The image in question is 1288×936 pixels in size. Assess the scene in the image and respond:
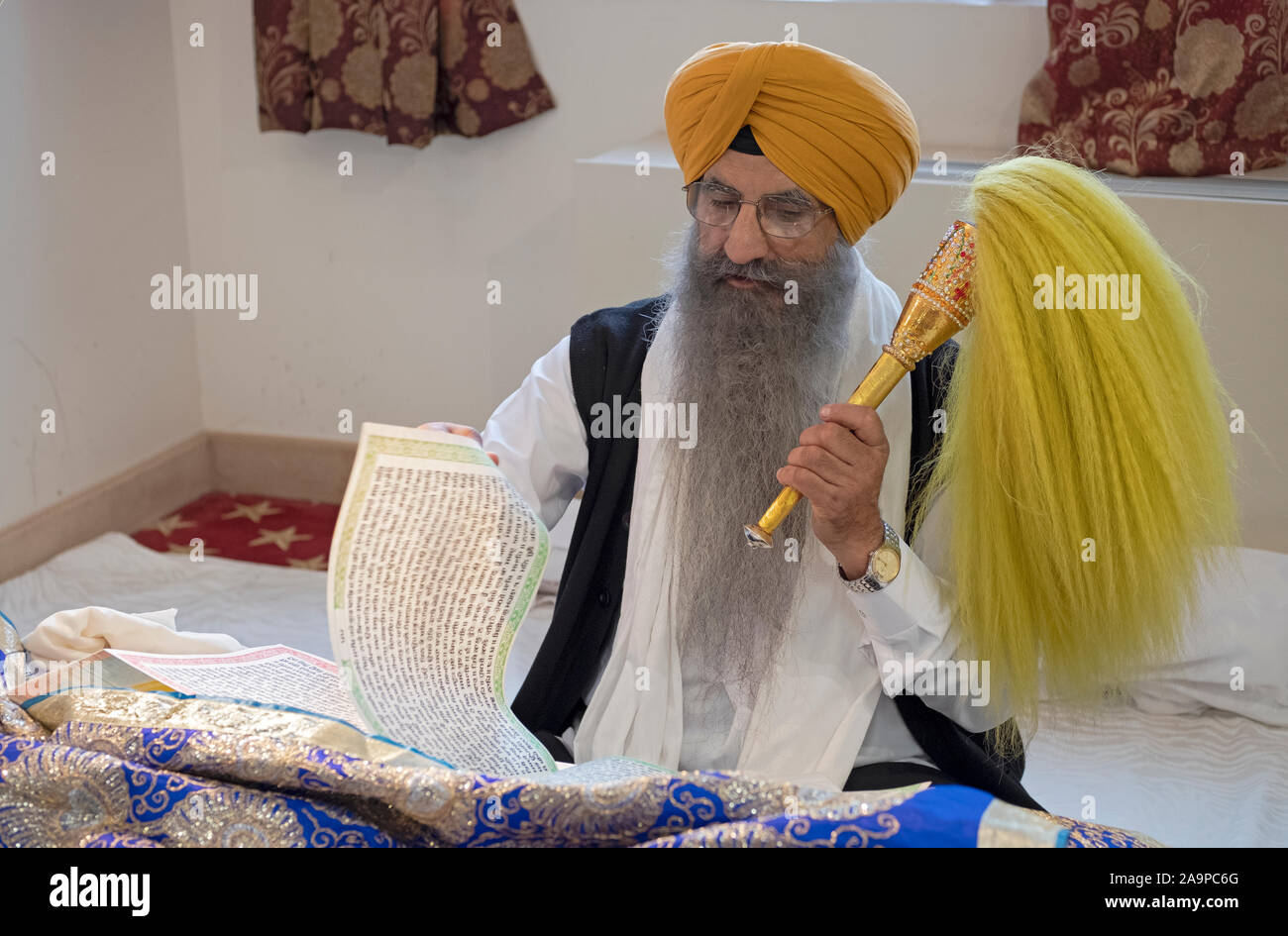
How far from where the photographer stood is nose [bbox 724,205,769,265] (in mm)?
1806

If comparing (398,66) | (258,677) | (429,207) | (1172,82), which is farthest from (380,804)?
(429,207)

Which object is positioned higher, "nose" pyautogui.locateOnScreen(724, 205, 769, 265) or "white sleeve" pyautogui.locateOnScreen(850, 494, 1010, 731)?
"nose" pyautogui.locateOnScreen(724, 205, 769, 265)

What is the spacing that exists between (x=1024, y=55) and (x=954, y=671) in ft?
7.51

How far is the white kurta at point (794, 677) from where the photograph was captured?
5.81 feet

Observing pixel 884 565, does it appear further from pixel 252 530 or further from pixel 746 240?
pixel 252 530

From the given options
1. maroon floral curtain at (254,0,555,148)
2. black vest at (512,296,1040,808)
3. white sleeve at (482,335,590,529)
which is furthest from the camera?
maroon floral curtain at (254,0,555,148)

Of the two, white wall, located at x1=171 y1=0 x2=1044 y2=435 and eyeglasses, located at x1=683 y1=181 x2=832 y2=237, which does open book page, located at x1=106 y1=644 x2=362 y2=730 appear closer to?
eyeglasses, located at x1=683 y1=181 x2=832 y2=237

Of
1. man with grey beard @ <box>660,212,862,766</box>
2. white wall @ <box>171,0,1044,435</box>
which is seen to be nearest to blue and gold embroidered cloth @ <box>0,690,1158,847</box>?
man with grey beard @ <box>660,212,862,766</box>

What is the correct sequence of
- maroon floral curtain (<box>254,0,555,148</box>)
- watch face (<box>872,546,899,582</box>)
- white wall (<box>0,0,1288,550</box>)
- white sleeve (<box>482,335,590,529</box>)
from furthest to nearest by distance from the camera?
maroon floral curtain (<box>254,0,555,148</box>)
white wall (<box>0,0,1288,550</box>)
white sleeve (<box>482,335,590,529</box>)
watch face (<box>872,546,899,582</box>)

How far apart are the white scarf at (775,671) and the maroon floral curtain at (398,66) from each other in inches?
86.9

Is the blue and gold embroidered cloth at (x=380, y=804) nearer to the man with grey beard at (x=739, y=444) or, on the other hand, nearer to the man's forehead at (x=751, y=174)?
the man with grey beard at (x=739, y=444)

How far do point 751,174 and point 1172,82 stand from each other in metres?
1.75
